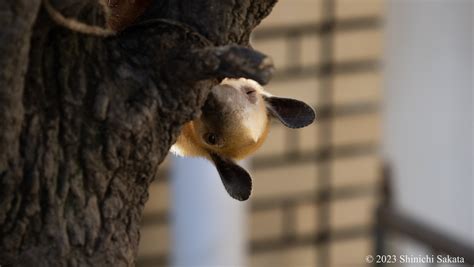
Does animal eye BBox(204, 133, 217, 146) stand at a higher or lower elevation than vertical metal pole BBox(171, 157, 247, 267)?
lower

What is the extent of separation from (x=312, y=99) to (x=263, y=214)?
40 centimetres

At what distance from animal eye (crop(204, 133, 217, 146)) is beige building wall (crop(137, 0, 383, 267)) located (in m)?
1.69

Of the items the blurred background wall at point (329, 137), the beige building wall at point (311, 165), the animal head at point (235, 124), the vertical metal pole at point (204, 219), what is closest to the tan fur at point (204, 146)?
the animal head at point (235, 124)

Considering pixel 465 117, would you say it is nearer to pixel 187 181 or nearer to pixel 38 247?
pixel 187 181

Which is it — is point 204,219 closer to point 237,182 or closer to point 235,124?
point 235,124

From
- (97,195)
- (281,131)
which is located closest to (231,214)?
(281,131)

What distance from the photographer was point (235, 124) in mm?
1434

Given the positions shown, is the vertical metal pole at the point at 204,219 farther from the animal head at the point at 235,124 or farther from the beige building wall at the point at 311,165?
the animal head at the point at 235,124

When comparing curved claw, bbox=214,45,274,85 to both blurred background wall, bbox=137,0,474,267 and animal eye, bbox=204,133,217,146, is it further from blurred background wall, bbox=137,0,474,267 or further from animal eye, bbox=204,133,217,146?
blurred background wall, bbox=137,0,474,267

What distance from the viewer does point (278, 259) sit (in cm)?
346

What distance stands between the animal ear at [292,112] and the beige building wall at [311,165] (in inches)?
68.0

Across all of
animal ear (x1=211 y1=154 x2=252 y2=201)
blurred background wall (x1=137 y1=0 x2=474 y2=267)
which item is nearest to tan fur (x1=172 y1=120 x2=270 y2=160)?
animal ear (x1=211 y1=154 x2=252 y2=201)

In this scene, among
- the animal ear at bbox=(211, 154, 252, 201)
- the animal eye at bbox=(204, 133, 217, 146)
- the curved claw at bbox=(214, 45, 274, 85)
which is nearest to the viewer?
the curved claw at bbox=(214, 45, 274, 85)

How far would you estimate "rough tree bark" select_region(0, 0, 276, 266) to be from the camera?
0.87 metres
